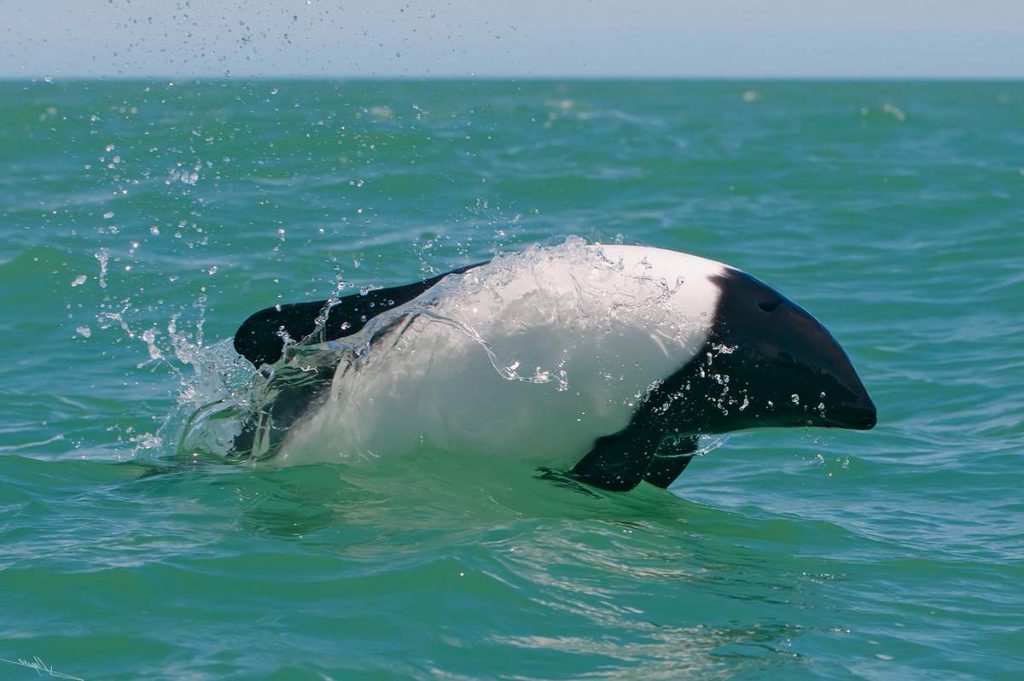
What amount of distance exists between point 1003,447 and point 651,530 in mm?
3687

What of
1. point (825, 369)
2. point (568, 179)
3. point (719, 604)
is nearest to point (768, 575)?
point (719, 604)

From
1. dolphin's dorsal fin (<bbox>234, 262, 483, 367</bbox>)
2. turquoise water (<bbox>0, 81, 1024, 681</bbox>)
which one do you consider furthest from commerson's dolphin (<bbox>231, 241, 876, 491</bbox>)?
turquoise water (<bbox>0, 81, 1024, 681</bbox>)

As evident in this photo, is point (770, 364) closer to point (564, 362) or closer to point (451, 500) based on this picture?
point (564, 362)

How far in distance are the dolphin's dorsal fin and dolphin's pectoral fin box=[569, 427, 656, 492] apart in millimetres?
1290

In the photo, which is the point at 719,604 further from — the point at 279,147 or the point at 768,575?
the point at 279,147

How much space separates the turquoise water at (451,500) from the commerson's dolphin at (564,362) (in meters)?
0.27

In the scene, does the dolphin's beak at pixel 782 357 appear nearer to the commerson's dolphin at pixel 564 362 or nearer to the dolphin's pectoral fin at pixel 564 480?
the commerson's dolphin at pixel 564 362

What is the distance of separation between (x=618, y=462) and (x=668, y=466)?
0.73m

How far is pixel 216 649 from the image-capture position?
17.8 ft

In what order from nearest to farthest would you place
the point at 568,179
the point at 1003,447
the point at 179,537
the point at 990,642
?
the point at 990,642
the point at 179,537
the point at 1003,447
the point at 568,179

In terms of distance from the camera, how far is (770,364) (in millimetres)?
7199

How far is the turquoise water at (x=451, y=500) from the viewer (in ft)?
18.7

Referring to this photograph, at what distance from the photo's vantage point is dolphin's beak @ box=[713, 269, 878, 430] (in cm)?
718

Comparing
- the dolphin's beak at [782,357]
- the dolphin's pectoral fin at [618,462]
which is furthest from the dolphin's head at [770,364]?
the dolphin's pectoral fin at [618,462]
